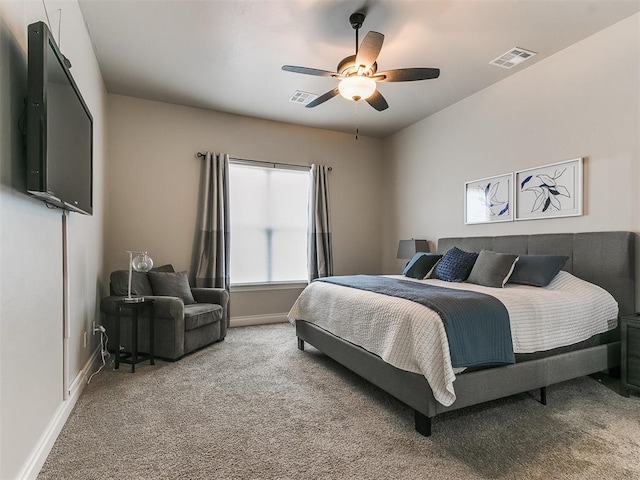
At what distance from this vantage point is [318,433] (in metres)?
2.09

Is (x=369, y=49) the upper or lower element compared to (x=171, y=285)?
upper

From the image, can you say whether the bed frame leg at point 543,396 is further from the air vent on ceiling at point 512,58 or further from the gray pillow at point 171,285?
the gray pillow at point 171,285

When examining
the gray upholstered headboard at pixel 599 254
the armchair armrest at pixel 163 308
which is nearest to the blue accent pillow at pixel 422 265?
the gray upholstered headboard at pixel 599 254

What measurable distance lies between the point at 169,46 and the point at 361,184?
11.5ft

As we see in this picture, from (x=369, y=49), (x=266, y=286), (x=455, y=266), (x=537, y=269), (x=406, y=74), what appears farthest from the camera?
(x=266, y=286)

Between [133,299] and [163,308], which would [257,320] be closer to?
[163,308]

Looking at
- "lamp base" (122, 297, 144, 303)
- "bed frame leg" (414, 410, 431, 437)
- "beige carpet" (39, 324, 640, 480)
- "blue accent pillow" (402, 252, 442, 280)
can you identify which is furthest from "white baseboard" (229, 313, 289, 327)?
"bed frame leg" (414, 410, 431, 437)

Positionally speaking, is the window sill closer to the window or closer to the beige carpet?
the window

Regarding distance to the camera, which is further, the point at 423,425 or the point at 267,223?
the point at 267,223

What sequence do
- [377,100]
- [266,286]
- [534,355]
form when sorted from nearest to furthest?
[534,355]
[377,100]
[266,286]

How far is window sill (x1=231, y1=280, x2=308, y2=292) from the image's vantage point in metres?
4.98

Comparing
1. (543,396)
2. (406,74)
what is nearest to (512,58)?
(406,74)

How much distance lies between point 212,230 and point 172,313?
62.6 inches

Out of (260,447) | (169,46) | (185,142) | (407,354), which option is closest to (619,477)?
(407,354)
